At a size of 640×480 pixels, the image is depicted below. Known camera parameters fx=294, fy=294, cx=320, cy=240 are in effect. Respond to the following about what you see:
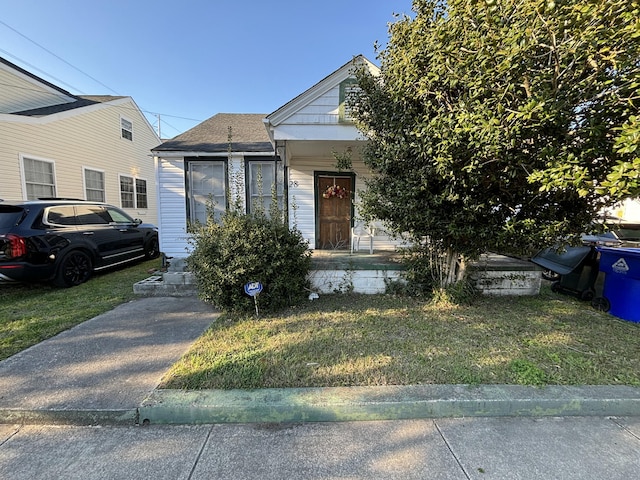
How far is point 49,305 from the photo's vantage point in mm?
4707

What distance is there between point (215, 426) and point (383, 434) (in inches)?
49.5

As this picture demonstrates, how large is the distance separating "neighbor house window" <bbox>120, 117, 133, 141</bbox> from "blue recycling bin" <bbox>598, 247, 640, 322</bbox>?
16.2m

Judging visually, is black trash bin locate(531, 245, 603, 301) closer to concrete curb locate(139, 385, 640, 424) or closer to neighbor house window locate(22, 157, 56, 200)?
concrete curb locate(139, 385, 640, 424)

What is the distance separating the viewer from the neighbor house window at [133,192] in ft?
41.7

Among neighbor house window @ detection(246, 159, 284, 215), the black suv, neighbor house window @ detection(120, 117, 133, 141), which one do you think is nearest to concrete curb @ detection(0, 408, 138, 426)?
the black suv

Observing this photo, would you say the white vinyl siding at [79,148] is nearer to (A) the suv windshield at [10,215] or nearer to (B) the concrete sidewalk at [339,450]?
(A) the suv windshield at [10,215]

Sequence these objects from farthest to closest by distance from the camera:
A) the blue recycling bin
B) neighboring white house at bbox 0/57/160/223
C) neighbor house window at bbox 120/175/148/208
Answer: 1. neighbor house window at bbox 120/175/148/208
2. neighboring white house at bbox 0/57/160/223
3. the blue recycling bin

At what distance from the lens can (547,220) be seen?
377 cm

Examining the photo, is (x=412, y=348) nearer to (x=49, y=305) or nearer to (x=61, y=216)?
(x=49, y=305)

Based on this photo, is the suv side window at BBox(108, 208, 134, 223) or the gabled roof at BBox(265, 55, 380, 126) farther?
the suv side window at BBox(108, 208, 134, 223)

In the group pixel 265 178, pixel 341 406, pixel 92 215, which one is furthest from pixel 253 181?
pixel 341 406

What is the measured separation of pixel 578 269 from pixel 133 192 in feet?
50.7

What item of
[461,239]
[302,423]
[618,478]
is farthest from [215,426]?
[461,239]

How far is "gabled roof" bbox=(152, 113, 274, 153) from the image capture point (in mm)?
7145
